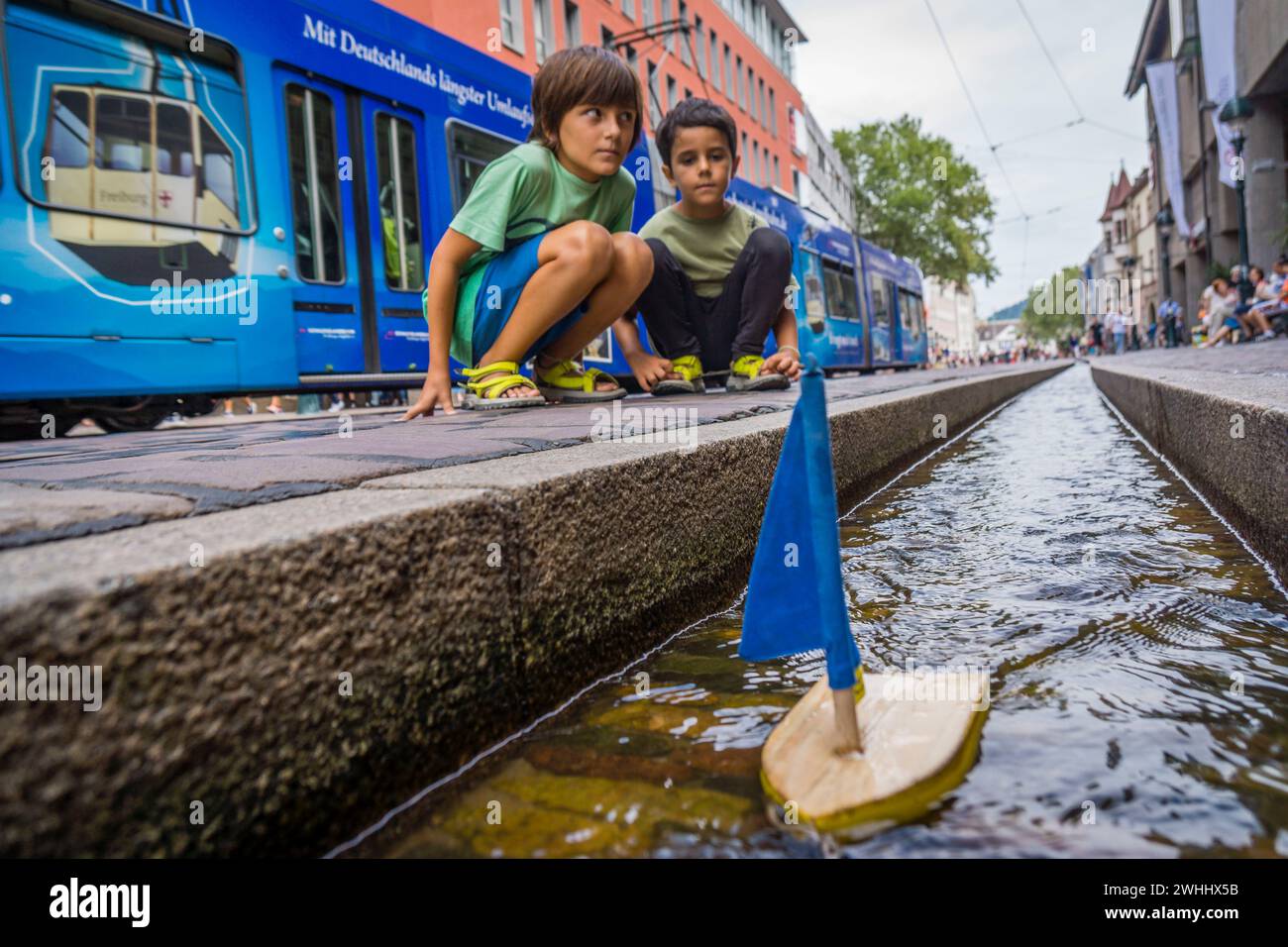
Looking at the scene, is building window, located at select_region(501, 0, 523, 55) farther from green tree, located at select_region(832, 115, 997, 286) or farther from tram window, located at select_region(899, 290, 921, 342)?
green tree, located at select_region(832, 115, 997, 286)

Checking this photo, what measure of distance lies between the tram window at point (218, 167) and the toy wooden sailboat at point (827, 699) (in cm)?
584

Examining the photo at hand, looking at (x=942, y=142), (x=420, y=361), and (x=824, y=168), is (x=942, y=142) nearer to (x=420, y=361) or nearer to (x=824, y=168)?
(x=824, y=168)

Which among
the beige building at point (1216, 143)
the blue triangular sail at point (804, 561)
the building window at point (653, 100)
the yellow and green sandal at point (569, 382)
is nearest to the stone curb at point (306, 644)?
the blue triangular sail at point (804, 561)

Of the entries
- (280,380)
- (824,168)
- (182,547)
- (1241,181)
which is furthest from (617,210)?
(824,168)

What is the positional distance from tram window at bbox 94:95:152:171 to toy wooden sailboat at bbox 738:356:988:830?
5584 millimetres

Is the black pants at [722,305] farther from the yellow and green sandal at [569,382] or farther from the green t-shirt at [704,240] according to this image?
the yellow and green sandal at [569,382]

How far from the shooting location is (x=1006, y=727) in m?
1.29

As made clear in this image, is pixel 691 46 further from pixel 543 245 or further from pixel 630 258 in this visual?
pixel 543 245

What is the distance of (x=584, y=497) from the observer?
5.03 ft

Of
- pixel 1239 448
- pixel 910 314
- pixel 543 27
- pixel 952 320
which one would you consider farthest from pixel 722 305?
pixel 952 320

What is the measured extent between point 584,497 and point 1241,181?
19.7 m

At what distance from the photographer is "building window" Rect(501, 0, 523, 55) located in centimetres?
2091

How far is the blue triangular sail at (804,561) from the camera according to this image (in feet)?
3.58
